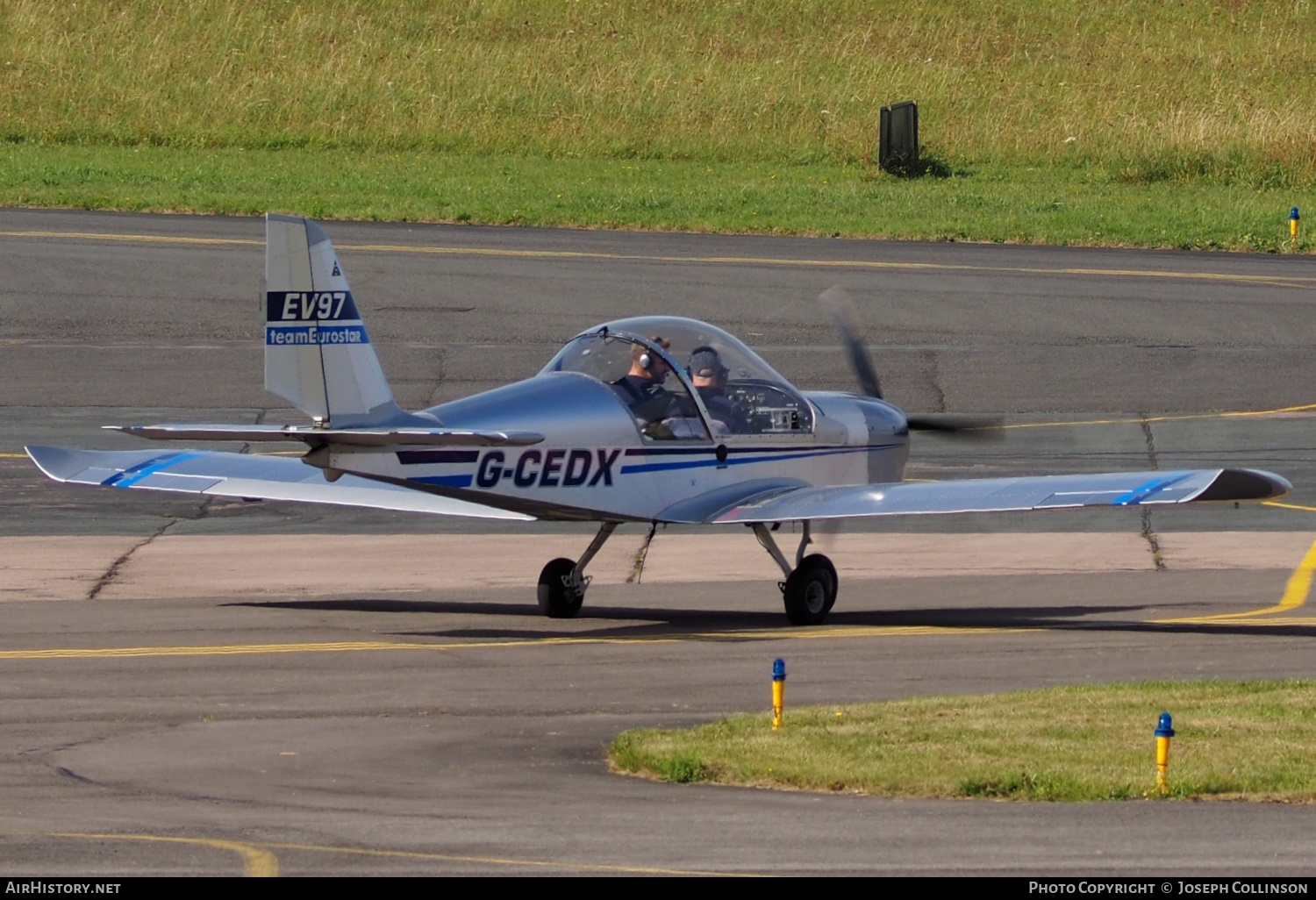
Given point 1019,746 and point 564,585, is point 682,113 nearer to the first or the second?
point 564,585

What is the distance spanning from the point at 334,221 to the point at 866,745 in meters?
28.9

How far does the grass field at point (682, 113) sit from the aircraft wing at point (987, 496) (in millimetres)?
22721

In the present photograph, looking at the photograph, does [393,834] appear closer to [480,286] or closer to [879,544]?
[879,544]

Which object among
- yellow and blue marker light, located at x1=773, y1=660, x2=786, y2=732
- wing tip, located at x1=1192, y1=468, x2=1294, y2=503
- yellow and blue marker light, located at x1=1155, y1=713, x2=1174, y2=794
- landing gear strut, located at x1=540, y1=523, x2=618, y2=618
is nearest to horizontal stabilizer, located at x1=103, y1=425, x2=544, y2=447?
landing gear strut, located at x1=540, y1=523, x2=618, y2=618

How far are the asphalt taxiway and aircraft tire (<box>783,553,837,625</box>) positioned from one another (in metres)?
0.26

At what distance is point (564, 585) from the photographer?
55.8 feet

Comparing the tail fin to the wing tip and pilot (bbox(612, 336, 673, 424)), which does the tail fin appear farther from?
the wing tip

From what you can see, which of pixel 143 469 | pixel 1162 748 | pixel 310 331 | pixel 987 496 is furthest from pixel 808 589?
pixel 1162 748

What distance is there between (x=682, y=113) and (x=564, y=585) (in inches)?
1361

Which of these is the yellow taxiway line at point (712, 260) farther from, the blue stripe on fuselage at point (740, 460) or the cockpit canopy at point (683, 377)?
the cockpit canopy at point (683, 377)

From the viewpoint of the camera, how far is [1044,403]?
2745cm

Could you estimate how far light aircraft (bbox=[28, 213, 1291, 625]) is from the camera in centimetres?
1465

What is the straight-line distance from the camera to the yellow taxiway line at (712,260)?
3491 cm
